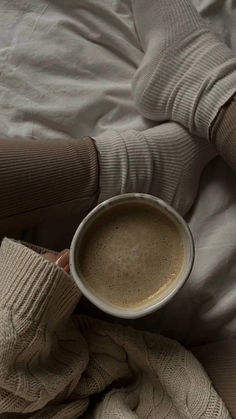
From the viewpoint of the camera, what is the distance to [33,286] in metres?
0.61

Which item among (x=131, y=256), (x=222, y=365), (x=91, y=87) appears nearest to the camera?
(x=131, y=256)

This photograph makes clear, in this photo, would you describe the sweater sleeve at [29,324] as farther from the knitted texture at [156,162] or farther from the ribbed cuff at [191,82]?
the ribbed cuff at [191,82]

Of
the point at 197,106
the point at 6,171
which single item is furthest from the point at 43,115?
the point at 197,106

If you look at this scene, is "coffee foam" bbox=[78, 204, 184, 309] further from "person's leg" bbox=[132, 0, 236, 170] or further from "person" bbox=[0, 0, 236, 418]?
"person's leg" bbox=[132, 0, 236, 170]

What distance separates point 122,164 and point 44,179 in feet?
0.43

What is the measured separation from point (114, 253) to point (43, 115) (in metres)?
0.34

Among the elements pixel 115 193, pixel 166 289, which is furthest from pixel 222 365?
pixel 115 193

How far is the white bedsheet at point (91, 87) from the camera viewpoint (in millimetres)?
796

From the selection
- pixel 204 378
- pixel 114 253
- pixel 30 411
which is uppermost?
pixel 114 253

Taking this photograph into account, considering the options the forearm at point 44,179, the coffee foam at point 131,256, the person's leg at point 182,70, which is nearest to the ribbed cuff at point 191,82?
the person's leg at point 182,70

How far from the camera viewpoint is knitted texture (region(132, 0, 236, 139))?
30.5 inches

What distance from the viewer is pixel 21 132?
2.64 feet

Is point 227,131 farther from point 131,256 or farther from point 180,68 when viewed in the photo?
point 131,256

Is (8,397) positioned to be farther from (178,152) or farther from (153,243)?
(178,152)
